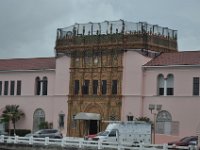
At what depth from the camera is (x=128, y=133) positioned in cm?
5381

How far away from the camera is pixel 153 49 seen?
69.4 m

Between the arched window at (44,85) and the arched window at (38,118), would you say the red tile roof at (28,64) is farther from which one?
the arched window at (38,118)

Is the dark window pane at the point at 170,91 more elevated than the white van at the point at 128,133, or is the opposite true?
the dark window pane at the point at 170,91

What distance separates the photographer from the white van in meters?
53.6

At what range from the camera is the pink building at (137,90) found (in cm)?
6391

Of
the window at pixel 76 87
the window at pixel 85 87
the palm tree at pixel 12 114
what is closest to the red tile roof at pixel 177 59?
the window at pixel 85 87

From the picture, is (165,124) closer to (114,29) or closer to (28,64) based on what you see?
(114,29)

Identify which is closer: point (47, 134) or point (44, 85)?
point (47, 134)

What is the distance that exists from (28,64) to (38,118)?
7.01m

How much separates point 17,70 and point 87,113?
1266cm

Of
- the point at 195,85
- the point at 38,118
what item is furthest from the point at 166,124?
the point at 38,118

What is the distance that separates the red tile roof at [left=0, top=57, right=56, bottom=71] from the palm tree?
473 centimetres

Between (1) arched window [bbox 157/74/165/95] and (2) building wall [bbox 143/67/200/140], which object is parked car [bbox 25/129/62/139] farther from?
(1) arched window [bbox 157/74/165/95]

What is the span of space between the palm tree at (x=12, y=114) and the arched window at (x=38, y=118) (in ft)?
6.03
